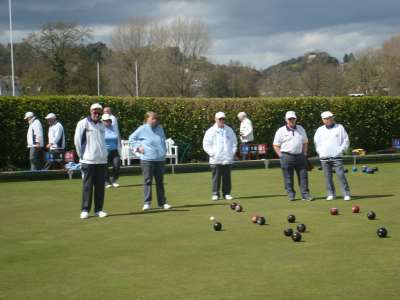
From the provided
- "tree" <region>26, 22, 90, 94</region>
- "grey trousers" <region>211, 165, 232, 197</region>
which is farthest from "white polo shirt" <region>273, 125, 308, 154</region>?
"tree" <region>26, 22, 90, 94</region>

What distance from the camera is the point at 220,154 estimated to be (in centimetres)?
1325

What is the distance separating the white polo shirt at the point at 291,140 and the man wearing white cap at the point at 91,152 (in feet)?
12.2

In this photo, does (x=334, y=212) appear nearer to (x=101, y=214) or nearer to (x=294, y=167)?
(x=294, y=167)

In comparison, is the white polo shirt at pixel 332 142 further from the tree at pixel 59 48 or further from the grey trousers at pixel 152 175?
the tree at pixel 59 48

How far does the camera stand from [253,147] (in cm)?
2252

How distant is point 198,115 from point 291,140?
10870 mm

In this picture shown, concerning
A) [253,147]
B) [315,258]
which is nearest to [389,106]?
[253,147]

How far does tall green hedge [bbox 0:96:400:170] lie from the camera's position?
2009 centimetres

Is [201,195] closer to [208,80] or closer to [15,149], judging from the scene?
[15,149]

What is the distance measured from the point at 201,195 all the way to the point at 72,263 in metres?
7.00

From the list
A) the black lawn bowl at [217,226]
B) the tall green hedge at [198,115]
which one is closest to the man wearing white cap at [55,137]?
the tall green hedge at [198,115]

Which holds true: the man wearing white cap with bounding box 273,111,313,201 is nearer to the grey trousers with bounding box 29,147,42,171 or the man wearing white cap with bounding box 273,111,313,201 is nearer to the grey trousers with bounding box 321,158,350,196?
the grey trousers with bounding box 321,158,350,196

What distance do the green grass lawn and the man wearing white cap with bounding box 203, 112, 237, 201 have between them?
1.12ft

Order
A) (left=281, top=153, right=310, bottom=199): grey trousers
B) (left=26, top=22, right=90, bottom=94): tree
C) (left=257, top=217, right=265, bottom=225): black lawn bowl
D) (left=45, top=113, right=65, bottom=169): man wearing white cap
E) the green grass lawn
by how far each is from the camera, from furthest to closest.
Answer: (left=26, top=22, right=90, bottom=94): tree → (left=45, top=113, right=65, bottom=169): man wearing white cap → (left=281, top=153, right=310, bottom=199): grey trousers → (left=257, top=217, right=265, bottom=225): black lawn bowl → the green grass lawn
